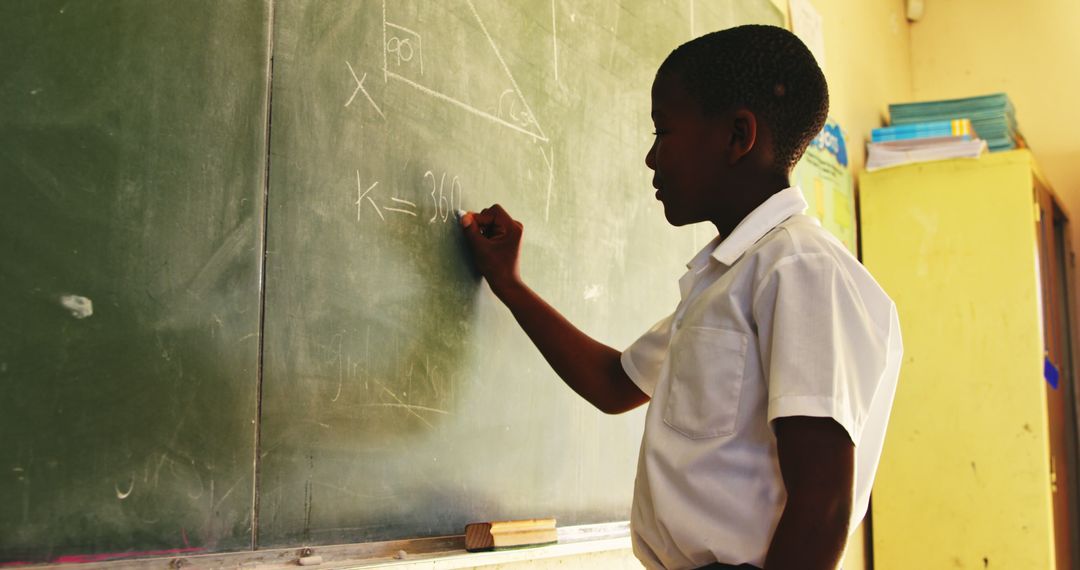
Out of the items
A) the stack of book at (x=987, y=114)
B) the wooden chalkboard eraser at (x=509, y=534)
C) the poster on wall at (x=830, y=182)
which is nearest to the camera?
the wooden chalkboard eraser at (x=509, y=534)

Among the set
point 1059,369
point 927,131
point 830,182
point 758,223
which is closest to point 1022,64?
point 927,131

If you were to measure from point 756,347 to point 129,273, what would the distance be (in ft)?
2.41

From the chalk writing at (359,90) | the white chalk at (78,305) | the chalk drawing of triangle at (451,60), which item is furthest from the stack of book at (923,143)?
the white chalk at (78,305)

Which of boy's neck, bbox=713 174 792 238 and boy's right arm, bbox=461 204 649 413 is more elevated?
boy's neck, bbox=713 174 792 238

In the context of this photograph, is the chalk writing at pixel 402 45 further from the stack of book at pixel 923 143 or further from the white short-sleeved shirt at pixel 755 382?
the stack of book at pixel 923 143

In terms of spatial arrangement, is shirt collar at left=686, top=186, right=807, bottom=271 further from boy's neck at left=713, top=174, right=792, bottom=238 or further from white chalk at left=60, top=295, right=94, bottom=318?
white chalk at left=60, top=295, right=94, bottom=318

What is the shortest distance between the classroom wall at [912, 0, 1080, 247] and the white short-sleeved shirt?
3886mm

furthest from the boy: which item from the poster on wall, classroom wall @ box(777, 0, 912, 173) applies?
classroom wall @ box(777, 0, 912, 173)

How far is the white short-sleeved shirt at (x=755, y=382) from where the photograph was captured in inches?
41.2

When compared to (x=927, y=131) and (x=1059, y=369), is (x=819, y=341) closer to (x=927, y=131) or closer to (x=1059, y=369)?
(x=927, y=131)

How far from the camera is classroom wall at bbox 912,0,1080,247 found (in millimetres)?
4457

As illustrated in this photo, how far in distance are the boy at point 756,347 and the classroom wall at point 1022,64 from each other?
3.85 metres

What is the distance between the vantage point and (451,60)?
4.98 feet

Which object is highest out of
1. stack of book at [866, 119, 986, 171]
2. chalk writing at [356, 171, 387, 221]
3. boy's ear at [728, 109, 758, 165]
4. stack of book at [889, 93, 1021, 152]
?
stack of book at [889, 93, 1021, 152]
